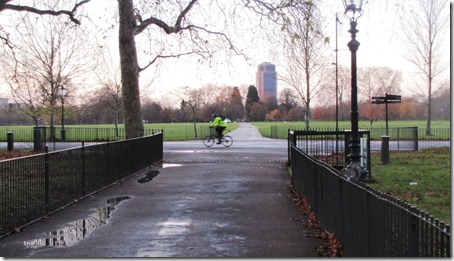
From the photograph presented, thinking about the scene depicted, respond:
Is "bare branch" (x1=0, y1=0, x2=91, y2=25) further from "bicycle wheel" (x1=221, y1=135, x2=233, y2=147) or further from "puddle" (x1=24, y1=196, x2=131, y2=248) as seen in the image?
"bicycle wheel" (x1=221, y1=135, x2=233, y2=147)

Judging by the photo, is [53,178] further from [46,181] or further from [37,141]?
[37,141]

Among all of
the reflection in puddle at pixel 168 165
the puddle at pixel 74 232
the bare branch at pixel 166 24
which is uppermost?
the bare branch at pixel 166 24

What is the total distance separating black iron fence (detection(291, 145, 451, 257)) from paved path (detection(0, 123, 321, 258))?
0.53 meters

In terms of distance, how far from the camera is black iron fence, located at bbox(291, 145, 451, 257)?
3.78 meters

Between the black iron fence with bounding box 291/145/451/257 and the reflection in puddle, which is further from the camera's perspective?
the reflection in puddle

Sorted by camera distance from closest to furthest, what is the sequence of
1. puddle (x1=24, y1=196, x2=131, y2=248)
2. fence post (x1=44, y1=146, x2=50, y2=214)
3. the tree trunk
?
1. puddle (x1=24, y1=196, x2=131, y2=248)
2. fence post (x1=44, y1=146, x2=50, y2=214)
3. the tree trunk

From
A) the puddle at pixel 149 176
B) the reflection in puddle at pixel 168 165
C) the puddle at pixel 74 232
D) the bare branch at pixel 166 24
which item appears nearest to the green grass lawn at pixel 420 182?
the puddle at pixel 74 232

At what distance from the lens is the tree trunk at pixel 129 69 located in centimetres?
2193

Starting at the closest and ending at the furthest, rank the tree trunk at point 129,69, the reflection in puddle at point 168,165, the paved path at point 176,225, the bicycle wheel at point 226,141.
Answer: the paved path at point 176,225
the reflection in puddle at point 168,165
the tree trunk at point 129,69
the bicycle wheel at point 226,141

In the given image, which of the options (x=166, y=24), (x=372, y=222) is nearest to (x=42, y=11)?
(x=166, y=24)

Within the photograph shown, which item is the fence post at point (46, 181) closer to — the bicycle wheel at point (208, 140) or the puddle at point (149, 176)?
the puddle at point (149, 176)

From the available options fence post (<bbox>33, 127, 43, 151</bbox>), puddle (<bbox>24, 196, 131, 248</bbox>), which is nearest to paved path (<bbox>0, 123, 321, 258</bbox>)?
puddle (<bbox>24, 196, 131, 248</bbox>)

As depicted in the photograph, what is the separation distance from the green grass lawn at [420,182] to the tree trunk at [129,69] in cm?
986

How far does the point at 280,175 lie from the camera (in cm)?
1576
